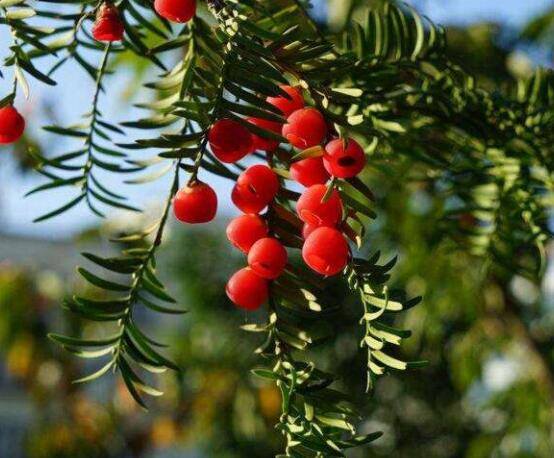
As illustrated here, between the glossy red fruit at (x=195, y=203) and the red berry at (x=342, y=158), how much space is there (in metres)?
0.05

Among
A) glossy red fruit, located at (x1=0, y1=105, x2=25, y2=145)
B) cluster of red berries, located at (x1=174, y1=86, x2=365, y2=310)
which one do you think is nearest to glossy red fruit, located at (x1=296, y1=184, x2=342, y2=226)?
cluster of red berries, located at (x1=174, y1=86, x2=365, y2=310)

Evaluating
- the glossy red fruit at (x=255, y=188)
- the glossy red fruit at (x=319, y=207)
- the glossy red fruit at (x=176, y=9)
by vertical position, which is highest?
the glossy red fruit at (x=176, y=9)

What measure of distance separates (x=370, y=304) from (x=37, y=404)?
12.1ft

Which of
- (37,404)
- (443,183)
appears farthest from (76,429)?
(443,183)

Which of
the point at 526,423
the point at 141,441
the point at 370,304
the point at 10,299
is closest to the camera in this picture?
the point at 370,304

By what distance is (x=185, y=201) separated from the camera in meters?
0.28

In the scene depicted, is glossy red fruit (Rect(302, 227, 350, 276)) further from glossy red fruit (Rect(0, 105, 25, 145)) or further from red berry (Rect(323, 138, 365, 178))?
glossy red fruit (Rect(0, 105, 25, 145))

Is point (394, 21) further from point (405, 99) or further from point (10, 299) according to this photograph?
point (10, 299)

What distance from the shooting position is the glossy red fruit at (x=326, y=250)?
0.84 feet

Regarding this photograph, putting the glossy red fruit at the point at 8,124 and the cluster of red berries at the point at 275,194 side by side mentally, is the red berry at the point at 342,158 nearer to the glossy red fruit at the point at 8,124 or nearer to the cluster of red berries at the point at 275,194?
the cluster of red berries at the point at 275,194

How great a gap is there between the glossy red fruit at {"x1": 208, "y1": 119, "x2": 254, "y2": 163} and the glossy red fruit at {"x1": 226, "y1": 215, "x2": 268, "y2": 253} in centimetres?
3

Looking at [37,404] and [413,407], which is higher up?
[413,407]

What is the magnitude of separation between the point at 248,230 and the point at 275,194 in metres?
0.02

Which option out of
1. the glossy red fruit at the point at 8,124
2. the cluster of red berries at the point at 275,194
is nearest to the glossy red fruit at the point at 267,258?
the cluster of red berries at the point at 275,194
